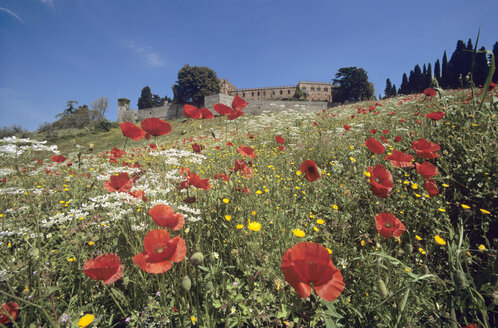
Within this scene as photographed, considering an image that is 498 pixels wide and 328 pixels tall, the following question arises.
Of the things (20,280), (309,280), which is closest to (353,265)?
(309,280)

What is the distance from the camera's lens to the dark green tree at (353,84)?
42594 mm

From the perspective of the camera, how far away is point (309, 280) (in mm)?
736

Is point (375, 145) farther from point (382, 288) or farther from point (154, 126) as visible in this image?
point (154, 126)

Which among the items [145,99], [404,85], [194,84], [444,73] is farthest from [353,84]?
[145,99]

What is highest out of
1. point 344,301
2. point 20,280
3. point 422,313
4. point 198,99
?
point 198,99

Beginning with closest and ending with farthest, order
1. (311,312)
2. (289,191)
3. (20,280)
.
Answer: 1. (311,312)
2. (20,280)
3. (289,191)

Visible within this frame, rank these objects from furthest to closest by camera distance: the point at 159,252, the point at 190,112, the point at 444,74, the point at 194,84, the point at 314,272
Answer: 1. the point at 194,84
2. the point at 444,74
3. the point at 190,112
4. the point at 159,252
5. the point at 314,272

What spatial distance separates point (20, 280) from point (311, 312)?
2012 mm

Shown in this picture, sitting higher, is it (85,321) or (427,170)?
(427,170)

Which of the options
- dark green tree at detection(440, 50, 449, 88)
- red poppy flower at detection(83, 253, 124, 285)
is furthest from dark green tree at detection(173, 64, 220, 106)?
red poppy flower at detection(83, 253, 124, 285)

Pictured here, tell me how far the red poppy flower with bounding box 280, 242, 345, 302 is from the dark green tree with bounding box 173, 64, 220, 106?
151 ft

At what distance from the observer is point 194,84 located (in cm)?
4362

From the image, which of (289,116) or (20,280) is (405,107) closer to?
(289,116)

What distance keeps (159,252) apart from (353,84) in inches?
2026
